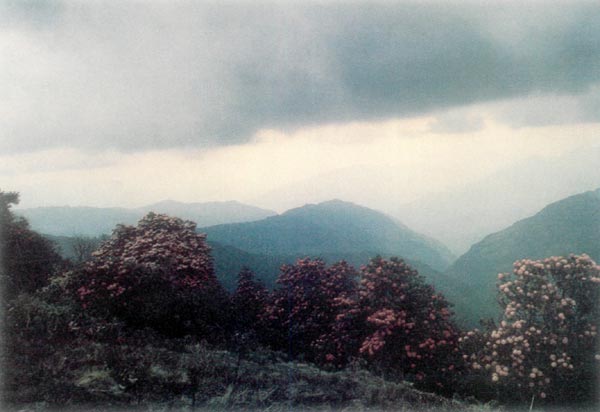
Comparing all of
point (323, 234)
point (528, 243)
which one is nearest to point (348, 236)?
point (323, 234)

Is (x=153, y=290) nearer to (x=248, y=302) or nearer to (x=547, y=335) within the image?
(x=248, y=302)

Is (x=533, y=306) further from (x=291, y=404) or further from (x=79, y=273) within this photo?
(x=79, y=273)

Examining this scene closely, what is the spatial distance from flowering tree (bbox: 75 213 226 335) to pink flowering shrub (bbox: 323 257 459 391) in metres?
2.86

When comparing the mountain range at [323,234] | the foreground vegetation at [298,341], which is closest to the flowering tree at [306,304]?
the foreground vegetation at [298,341]

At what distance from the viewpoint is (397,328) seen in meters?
8.33

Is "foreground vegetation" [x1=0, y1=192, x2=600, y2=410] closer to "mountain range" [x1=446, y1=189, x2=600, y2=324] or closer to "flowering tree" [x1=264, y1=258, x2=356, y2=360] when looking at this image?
"flowering tree" [x1=264, y1=258, x2=356, y2=360]

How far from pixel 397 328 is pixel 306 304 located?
2477 mm

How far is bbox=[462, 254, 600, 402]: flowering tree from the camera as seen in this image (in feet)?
22.4

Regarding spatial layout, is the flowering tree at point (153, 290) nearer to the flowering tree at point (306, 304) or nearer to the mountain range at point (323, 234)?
the flowering tree at point (306, 304)

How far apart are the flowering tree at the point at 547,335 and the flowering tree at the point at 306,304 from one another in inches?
124

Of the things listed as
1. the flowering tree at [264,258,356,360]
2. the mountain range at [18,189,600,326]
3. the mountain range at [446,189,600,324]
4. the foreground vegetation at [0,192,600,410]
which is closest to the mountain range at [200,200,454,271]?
the mountain range at [18,189,600,326]

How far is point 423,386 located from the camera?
7.49m

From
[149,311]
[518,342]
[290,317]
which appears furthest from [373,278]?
[149,311]

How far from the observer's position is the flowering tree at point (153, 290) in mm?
8705
